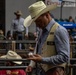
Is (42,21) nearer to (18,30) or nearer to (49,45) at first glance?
(49,45)

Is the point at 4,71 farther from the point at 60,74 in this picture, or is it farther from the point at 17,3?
the point at 17,3

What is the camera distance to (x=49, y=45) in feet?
15.7

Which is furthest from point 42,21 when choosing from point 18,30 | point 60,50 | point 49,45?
point 18,30

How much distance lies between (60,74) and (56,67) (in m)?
0.10

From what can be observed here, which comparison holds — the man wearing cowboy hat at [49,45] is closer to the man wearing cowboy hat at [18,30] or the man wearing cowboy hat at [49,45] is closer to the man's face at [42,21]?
the man's face at [42,21]

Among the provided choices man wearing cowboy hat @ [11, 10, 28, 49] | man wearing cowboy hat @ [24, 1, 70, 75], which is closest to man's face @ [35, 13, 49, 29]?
man wearing cowboy hat @ [24, 1, 70, 75]

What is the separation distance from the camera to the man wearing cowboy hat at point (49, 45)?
184 inches

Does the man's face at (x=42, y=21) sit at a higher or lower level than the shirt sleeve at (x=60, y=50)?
higher

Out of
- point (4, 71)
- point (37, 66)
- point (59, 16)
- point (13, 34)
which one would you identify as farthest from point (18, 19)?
point (37, 66)

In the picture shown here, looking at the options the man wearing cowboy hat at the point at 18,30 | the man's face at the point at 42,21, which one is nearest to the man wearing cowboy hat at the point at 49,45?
the man's face at the point at 42,21

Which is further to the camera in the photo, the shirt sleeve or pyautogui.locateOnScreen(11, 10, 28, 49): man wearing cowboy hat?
pyautogui.locateOnScreen(11, 10, 28, 49): man wearing cowboy hat

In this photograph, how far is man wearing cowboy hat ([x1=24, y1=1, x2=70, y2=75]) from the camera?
15.4 feet

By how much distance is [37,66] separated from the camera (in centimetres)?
510

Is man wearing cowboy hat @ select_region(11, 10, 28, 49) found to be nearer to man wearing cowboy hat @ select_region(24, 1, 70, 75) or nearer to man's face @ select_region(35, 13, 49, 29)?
man wearing cowboy hat @ select_region(24, 1, 70, 75)
